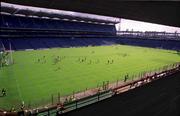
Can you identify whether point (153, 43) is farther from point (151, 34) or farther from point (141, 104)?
point (141, 104)

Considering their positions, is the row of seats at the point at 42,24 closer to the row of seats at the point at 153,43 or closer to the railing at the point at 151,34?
the row of seats at the point at 153,43

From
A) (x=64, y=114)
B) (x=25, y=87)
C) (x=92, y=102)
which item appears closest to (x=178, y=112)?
(x=92, y=102)

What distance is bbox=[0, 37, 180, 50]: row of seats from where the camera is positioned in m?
70.1

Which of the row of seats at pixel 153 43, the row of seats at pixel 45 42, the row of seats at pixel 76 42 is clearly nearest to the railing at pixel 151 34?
the row of seats at pixel 153 43

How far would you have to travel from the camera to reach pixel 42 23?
87938 millimetres

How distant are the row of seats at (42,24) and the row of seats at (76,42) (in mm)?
5474

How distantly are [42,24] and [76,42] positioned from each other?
48.0 feet

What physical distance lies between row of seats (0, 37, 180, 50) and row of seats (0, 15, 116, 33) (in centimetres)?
547

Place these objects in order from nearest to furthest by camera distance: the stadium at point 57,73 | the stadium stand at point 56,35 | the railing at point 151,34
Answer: the stadium at point 57,73 < the stadium stand at point 56,35 < the railing at point 151,34

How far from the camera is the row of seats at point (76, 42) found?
230 feet

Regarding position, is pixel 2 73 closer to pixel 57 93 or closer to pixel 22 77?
pixel 22 77

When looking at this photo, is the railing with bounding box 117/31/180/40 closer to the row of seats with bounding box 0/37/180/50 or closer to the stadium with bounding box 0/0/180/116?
the row of seats with bounding box 0/37/180/50

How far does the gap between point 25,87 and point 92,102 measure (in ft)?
43.5

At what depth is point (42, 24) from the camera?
3440 inches
